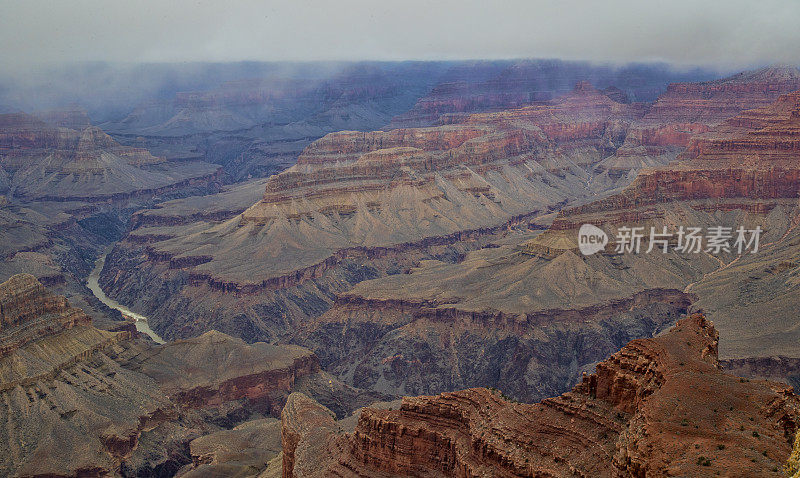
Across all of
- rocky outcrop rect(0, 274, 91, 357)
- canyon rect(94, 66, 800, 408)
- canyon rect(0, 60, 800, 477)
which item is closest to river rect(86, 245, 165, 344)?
canyon rect(0, 60, 800, 477)

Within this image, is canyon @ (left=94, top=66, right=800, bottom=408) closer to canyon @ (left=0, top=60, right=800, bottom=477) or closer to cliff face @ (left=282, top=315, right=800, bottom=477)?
canyon @ (left=0, top=60, right=800, bottom=477)

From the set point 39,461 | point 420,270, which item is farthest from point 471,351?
point 39,461

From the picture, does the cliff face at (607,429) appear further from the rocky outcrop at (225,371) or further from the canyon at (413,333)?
the rocky outcrop at (225,371)

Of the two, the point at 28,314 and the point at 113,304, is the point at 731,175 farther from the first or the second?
the point at 28,314

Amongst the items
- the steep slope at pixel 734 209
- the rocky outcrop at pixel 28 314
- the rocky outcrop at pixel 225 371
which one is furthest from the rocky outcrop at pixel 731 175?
the rocky outcrop at pixel 28 314

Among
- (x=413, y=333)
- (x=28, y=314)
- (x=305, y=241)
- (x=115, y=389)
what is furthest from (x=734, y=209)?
(x=28, y=314)

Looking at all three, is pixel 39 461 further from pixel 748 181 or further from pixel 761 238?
pixel 748 181
